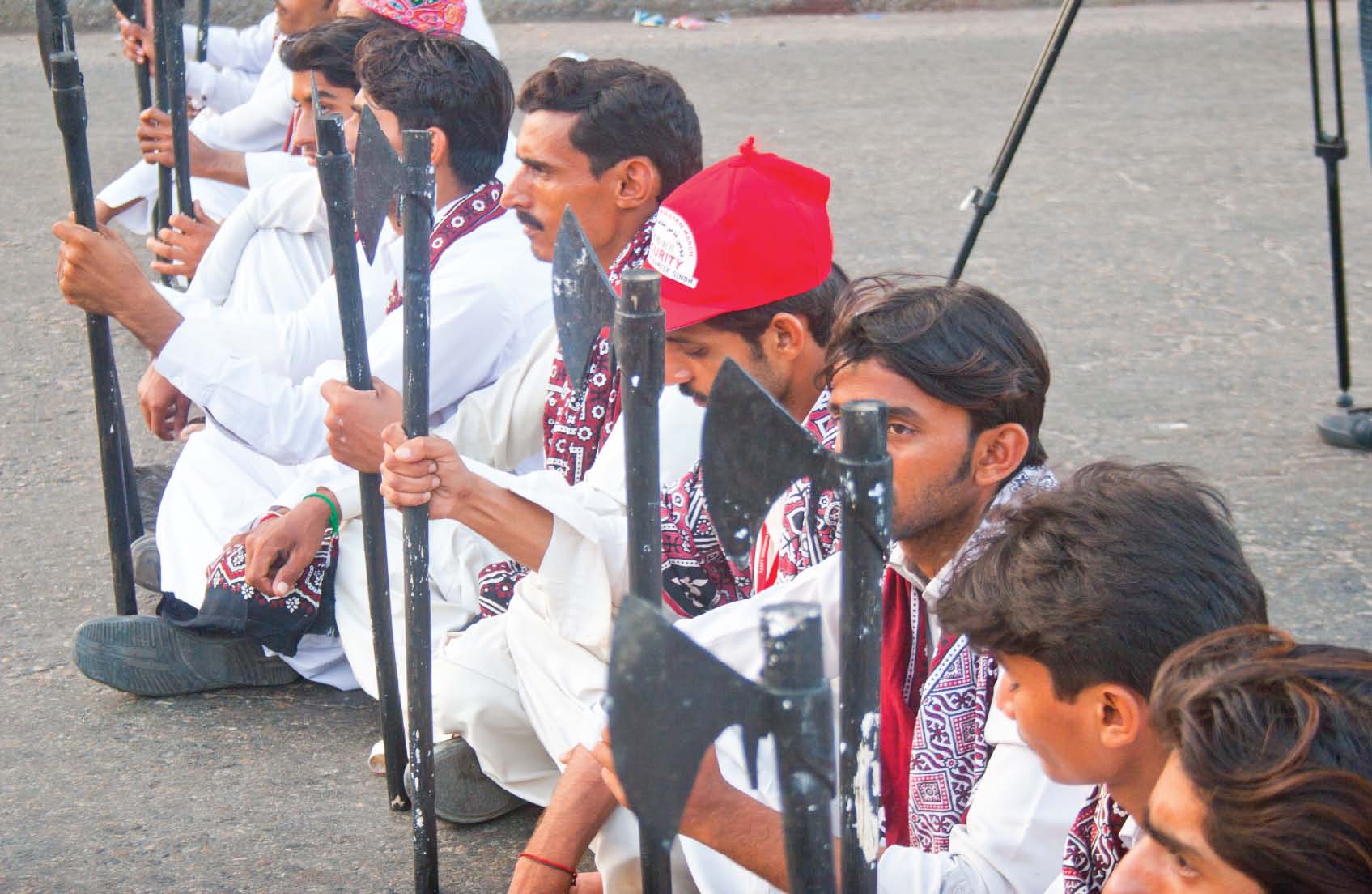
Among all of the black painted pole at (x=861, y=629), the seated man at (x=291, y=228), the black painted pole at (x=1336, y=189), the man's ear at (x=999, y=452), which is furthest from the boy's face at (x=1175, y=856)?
the black painted pole at (x=1336, y=189)

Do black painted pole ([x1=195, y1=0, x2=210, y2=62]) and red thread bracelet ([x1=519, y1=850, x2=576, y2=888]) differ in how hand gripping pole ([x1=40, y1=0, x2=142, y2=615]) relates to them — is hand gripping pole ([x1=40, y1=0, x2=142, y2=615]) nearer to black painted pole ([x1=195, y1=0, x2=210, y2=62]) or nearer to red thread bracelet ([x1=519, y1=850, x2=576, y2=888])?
red thread bracelet ([x1=519, y1=850, x2=576, y2=888])

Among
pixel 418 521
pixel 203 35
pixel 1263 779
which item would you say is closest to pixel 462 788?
pixel 418 521

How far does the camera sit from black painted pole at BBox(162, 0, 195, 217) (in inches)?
142

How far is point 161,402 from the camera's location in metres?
3.26

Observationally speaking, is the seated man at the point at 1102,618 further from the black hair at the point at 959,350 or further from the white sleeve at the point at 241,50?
the white sleeve at the point at 241,50

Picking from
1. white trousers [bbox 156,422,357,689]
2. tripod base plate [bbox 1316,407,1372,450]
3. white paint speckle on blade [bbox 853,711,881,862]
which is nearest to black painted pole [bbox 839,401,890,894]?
white paint speckle on blade [bbox 853,711,881,862]

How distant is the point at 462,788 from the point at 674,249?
3.07ft

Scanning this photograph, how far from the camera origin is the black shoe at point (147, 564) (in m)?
3.35

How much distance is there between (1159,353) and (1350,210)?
71.9 inches

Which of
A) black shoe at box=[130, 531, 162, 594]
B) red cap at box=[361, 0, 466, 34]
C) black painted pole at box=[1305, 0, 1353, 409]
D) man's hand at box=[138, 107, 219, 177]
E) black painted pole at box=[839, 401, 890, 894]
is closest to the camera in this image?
black painted pole at box=[839, 401, 890, 894]

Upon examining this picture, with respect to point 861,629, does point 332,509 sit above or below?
below

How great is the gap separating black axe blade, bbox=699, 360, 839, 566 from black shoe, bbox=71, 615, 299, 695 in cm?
198

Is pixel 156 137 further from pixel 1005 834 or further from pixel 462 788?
pixel 1005 834

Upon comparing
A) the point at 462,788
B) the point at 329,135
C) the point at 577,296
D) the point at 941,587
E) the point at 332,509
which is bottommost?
the point at 462,788
